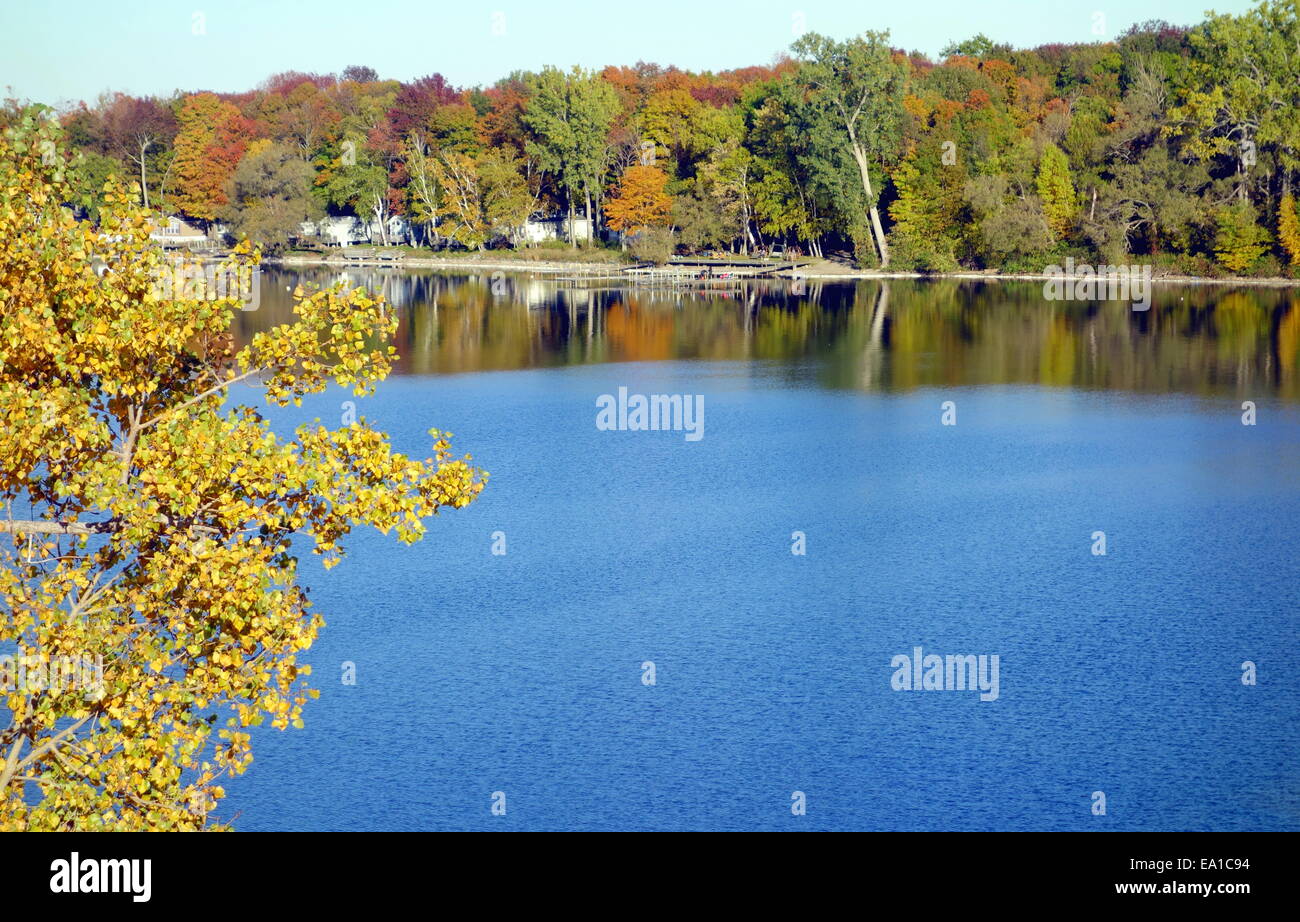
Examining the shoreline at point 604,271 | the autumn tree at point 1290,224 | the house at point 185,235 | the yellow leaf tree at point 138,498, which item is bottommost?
the yellow leaf tree at point 138,498

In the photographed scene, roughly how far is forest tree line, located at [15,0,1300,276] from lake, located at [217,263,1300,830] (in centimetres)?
3175

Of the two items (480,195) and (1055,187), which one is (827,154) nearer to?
(1055,187)

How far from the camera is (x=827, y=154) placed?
8206 cm

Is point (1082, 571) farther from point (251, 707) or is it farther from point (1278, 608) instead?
point (251, 707)

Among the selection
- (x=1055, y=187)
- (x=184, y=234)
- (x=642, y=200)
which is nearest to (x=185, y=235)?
(x=184, y=234)

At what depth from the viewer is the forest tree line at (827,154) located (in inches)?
2921

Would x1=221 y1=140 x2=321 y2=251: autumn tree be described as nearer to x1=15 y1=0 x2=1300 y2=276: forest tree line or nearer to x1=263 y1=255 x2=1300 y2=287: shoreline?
x1=15 y1=0 x2=1300 y2=276: forest tree line

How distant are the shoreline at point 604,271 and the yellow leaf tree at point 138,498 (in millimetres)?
69948

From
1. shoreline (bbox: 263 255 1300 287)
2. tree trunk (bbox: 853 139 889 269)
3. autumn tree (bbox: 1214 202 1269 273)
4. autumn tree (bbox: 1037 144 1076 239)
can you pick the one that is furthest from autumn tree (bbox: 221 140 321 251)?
autumn tree (bbox: 1214 202 1269 273)

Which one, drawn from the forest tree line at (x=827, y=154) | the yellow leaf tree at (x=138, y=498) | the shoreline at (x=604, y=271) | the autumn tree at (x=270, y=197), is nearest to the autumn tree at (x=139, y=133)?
the forest tree line at (x=827, y=154)

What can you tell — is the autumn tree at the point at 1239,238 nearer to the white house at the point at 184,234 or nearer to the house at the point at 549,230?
the house at the point at 549,230
